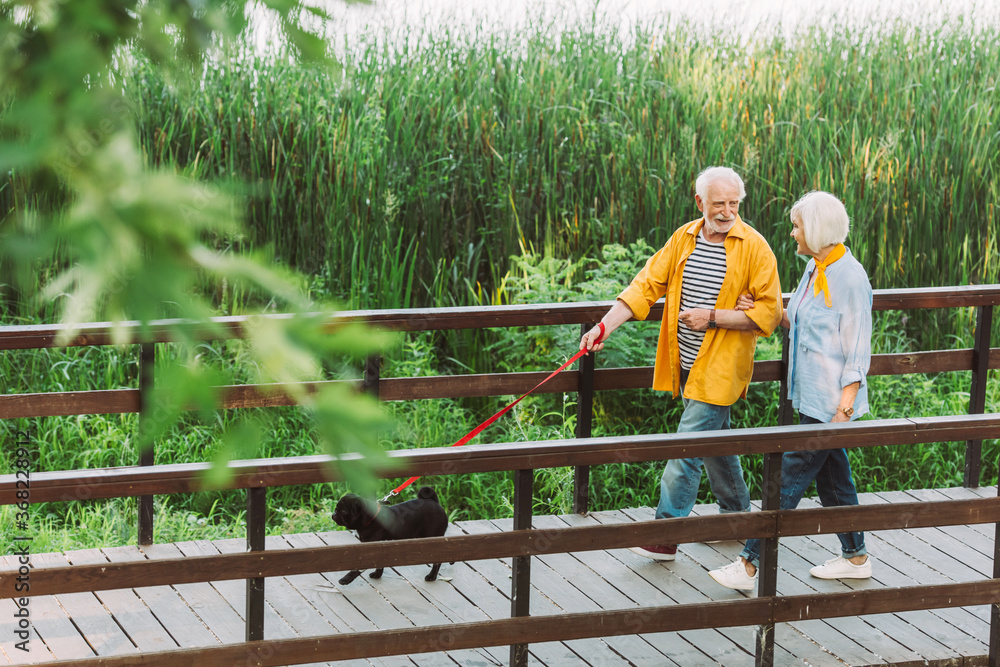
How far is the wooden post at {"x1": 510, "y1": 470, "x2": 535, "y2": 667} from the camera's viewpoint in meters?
2.91

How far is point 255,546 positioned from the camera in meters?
2.69

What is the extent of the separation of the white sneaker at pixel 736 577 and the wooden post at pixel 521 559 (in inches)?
47.1

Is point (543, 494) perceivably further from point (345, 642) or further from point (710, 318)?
point (345, 642)

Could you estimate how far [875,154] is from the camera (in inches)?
318

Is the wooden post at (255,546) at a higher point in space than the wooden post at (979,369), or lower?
lower

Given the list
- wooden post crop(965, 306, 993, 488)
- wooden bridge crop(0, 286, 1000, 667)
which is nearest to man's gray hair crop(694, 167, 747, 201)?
wooden bridge crop(0, 286, 1000, 667)

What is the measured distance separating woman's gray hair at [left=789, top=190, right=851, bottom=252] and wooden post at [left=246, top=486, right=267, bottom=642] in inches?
85.3

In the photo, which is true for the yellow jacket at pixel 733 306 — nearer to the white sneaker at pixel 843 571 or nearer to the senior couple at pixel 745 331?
the senior couple at pixel 745 331

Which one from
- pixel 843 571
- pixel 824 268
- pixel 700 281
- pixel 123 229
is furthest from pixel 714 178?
pixel 123 229

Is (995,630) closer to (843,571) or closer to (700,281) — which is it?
(843,571)

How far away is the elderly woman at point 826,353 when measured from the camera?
3848mm

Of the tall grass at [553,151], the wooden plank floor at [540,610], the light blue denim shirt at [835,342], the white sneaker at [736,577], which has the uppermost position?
the tall grass at [553,151]

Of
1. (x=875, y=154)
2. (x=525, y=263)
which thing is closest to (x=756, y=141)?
(x=875, y=154)

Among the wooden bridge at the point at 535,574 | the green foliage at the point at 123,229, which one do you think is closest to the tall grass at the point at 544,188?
the wooden bridge at the point at 535,574
